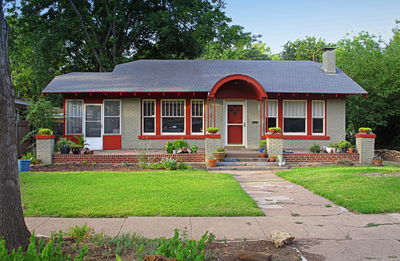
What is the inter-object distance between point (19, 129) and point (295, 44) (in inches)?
1813

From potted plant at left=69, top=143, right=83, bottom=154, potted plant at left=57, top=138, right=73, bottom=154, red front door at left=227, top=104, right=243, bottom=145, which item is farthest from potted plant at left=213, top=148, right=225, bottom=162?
potted plant at left=57, top=138, right=73, bottom=154

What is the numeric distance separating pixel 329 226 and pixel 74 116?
14352 millimetres

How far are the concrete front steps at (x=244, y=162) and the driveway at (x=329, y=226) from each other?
487cm

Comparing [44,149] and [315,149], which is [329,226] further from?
[44,149]

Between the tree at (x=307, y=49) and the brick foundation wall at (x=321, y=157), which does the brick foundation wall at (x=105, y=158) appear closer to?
the brick foundation wall at (x=321, y=157)

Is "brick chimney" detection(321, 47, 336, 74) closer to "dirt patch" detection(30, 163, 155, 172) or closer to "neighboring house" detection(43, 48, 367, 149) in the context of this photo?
"neighboring house" detection(43, 48, 367, 149)

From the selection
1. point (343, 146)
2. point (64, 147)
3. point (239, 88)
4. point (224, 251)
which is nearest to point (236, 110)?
point (239, 88)

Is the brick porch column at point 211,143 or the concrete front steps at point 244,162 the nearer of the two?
the concrete front steps at point 244,162

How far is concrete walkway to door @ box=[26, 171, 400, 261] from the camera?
190 inches

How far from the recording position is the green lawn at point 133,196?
6.57 metres

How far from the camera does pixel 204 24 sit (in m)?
24.9

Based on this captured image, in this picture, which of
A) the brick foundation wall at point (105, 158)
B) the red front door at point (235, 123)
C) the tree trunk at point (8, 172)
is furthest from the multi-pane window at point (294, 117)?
the tree trunk at point (8, 172)

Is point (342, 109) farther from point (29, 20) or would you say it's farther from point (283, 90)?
point (29, 20)

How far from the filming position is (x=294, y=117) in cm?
1775
